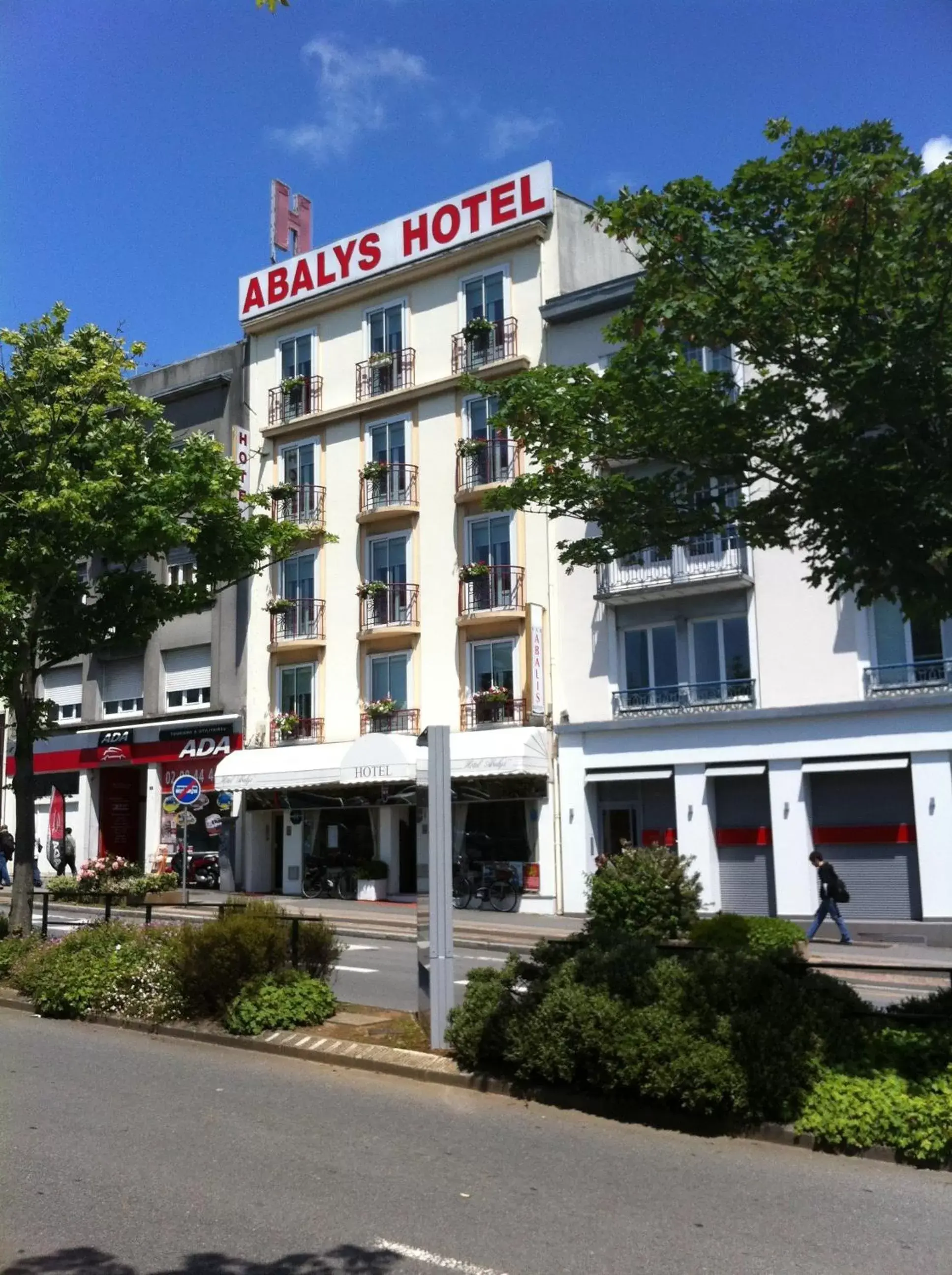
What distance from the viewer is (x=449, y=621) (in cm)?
3089

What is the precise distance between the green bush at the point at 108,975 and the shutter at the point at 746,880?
629 inches

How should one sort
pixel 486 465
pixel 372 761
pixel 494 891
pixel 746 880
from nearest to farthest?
pixel 746 880, pixel 494 891, pixel 372 761, pixel 486 465

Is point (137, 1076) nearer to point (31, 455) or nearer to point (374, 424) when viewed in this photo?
point (31, 455)

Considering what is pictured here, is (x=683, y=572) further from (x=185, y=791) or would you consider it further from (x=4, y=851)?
(x=4, y=851)

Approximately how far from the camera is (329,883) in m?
31.2

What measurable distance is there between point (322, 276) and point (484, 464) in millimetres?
8718

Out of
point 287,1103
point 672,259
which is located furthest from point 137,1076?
point 672,259

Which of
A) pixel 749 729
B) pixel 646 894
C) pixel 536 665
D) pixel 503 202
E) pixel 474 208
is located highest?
pixel 474 208

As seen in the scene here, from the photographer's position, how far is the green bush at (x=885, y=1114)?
6.73m

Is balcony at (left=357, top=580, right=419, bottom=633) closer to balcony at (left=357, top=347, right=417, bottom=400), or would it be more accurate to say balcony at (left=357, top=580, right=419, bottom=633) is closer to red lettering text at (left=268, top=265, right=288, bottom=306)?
balcony at (left=357, top=347, right=417, bottom=400)

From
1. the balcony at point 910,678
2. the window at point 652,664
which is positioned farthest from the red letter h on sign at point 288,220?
the balcony at point 910,678

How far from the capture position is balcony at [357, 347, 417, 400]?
32.8 metres

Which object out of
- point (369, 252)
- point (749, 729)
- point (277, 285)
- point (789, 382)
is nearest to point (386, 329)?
point (369, 252)

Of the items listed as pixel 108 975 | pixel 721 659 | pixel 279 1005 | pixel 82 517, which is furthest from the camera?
pixel 721 659
